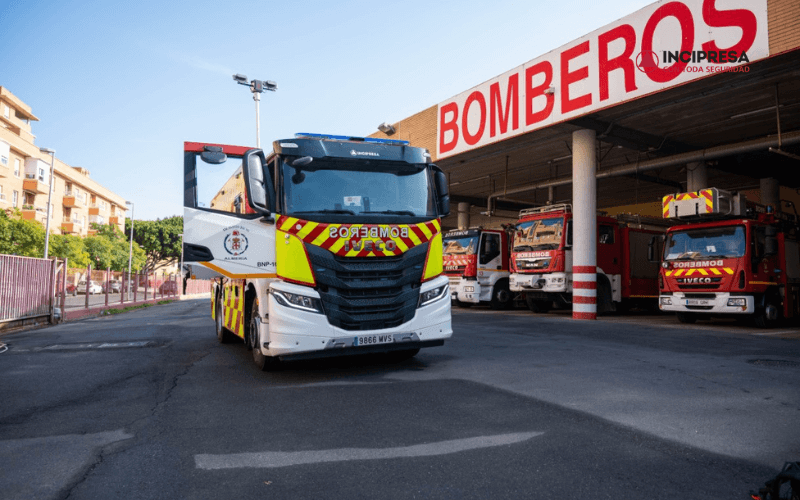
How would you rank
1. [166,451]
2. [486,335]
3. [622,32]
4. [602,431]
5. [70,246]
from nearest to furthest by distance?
[166,451], [602,431], [486,335], [622,32], [70,246]

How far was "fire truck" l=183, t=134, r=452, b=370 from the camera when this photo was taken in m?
6.10

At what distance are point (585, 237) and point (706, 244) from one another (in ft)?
10.1

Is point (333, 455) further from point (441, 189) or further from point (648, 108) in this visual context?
point (648, 108)

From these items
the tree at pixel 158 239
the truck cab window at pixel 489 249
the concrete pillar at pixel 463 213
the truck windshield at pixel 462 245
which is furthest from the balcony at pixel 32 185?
the truck cab window at pixel 489 249

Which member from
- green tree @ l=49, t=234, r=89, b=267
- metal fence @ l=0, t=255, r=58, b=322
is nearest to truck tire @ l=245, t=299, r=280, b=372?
metal fence @ l=0, t=255, r=58, b=322

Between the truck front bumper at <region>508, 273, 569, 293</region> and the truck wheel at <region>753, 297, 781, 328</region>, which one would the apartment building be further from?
the truck wheel at <region>753, 297, 781, 328</region>

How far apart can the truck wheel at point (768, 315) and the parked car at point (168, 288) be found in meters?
32.4

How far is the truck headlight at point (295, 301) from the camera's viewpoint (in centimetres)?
602

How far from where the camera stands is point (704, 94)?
44.9ft

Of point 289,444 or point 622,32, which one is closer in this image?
point 289,444

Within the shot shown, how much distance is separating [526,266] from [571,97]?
16.9 feet

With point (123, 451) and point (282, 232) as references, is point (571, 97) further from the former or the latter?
point (123, 451)

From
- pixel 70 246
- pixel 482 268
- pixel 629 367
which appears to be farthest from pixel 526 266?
pixel 70 246

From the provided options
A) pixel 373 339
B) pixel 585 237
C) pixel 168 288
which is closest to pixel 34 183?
pixel 168 288
